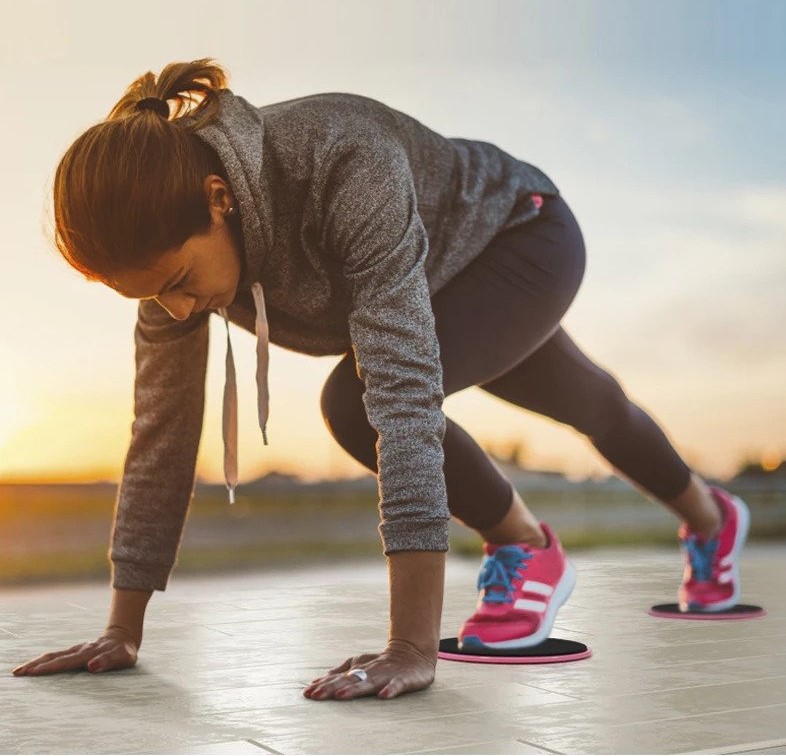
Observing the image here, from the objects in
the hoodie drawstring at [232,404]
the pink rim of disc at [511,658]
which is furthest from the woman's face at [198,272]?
Answer: the pink rim of disc at [511,658]

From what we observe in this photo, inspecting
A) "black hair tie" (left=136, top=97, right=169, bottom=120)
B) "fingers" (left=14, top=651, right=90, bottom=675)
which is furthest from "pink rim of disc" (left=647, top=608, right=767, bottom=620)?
"black hair tie" (left=136, top=97, right=169, bottom=120)

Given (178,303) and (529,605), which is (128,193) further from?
(529,605)

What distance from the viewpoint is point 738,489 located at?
20.3ft

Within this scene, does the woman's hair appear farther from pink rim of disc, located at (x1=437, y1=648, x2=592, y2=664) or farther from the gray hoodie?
pink rim of disc, located at (x1=437, y1=648, x2=592, y2=664)

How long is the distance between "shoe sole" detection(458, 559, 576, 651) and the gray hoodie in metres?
0.47

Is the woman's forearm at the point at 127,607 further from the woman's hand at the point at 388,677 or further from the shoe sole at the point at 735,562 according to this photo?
the shoe sole at the point at 735,562

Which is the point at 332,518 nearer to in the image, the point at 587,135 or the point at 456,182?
the point at 587,135

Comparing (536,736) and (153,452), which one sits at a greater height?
(153,452)

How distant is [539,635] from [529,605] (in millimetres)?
53

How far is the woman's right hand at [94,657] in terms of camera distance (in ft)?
6.82

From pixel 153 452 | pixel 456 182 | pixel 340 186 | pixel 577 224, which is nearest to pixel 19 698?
pixel 153 452

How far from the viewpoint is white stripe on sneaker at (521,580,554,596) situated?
2.30 meters

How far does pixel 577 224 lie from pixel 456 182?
0.32m

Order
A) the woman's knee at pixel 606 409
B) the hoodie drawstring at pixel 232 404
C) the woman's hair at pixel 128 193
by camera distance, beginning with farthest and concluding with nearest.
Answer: the woman's knee at pixel 606 409
the hoodie drawstring at pixel 232 404
the woman's hair at pixel 128 193
